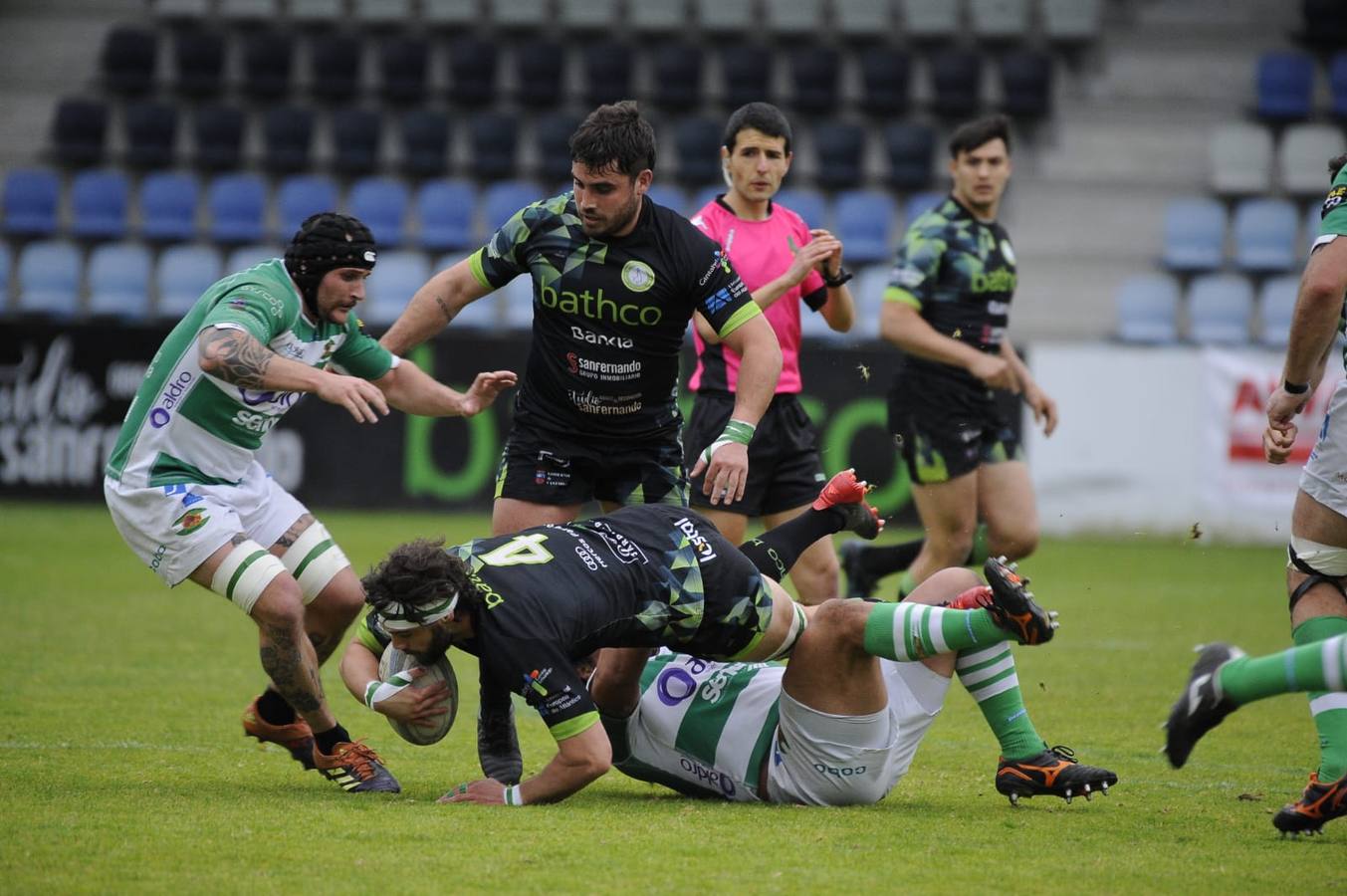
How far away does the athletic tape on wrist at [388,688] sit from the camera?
18.2ft

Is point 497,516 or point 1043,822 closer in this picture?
point 1043,822

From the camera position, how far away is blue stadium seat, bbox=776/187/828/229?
1998 centimetres

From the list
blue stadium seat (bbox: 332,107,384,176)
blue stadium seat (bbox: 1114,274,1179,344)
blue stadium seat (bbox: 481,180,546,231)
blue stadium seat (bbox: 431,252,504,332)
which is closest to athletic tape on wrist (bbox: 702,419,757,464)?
blue stadium seat (bbox: 431,252,504,332)

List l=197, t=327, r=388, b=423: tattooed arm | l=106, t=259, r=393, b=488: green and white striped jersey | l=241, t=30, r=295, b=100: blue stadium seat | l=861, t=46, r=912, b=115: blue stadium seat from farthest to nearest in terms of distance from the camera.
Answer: l=241, t=30, r=295, b=100: blue stadium seat < l=861, t=46, r=912, b=115: blue stadium seat < l=106, t=259, r=393, b=488: green and white striped jersey < l=197, t=327, r=388, b=423: tattooed arm

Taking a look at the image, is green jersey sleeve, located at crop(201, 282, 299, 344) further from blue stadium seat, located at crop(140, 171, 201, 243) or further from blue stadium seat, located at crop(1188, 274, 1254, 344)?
blue stadium seat, located at crop(140, 171, 201, 243)

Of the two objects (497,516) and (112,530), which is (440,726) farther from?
(112,530)

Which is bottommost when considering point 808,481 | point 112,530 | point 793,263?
point 112,530

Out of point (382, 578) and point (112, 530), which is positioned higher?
point (382, 578)

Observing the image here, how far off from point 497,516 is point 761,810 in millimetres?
1780

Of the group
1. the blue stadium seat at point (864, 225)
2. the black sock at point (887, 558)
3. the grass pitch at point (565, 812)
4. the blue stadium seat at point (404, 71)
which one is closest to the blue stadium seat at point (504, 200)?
the blue stadium seat at point (404, 71)

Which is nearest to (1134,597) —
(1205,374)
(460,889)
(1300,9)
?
(1205,374)

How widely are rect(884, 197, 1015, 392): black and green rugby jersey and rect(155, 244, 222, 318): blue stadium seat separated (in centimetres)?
1277

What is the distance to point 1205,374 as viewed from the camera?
52.5 feet

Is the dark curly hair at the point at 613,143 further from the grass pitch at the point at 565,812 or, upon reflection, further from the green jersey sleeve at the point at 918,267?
the green jersey sleeve at the point at 918,267
